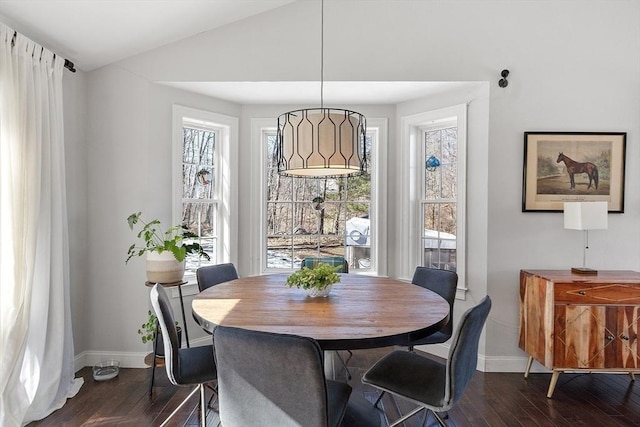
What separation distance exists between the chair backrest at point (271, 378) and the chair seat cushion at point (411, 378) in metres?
0.63

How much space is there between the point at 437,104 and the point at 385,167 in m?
0.78

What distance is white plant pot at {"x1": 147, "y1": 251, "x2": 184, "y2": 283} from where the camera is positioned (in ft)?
9.01

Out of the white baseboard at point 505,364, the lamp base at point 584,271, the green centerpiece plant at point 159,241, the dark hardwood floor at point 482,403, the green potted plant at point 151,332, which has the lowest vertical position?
the dark hardwood floor at point 482,403

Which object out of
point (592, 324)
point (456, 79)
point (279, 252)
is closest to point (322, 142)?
point (456, 79)

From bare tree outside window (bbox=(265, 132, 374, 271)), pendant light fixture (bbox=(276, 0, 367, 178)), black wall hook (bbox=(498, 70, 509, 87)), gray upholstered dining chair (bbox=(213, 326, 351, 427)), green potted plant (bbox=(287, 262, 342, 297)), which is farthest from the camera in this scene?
bare tree outside window (bbox=(265, 132, 374, 271))

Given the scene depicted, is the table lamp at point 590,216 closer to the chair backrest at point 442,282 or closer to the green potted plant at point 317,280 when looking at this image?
the chair backrest at point 442,282

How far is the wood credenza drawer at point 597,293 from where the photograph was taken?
263 centimetres

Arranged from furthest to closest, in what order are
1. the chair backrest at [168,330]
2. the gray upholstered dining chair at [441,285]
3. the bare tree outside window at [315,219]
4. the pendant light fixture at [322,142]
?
the bare tree outside window at [315,219] < the gray upholstered dining chair at [441,285] < the pendant light fixture at [322,142] < the chair backrest at [168,330]

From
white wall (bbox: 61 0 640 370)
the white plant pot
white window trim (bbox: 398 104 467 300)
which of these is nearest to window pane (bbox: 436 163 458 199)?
white window trim (bbox: 398 104 467 300)

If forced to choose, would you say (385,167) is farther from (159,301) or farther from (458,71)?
(159,301)

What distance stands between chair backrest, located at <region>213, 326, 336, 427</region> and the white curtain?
1658mm

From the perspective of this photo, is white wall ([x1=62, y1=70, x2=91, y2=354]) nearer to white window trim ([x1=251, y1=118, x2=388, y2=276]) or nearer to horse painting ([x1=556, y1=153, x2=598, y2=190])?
white window trim ([x1=251, y1=118, x2=388, y2=276])

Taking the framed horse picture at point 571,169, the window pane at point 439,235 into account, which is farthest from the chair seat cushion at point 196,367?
the framed horse picture at point 571,169

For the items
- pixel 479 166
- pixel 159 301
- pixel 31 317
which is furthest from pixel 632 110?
pixel 31 317
